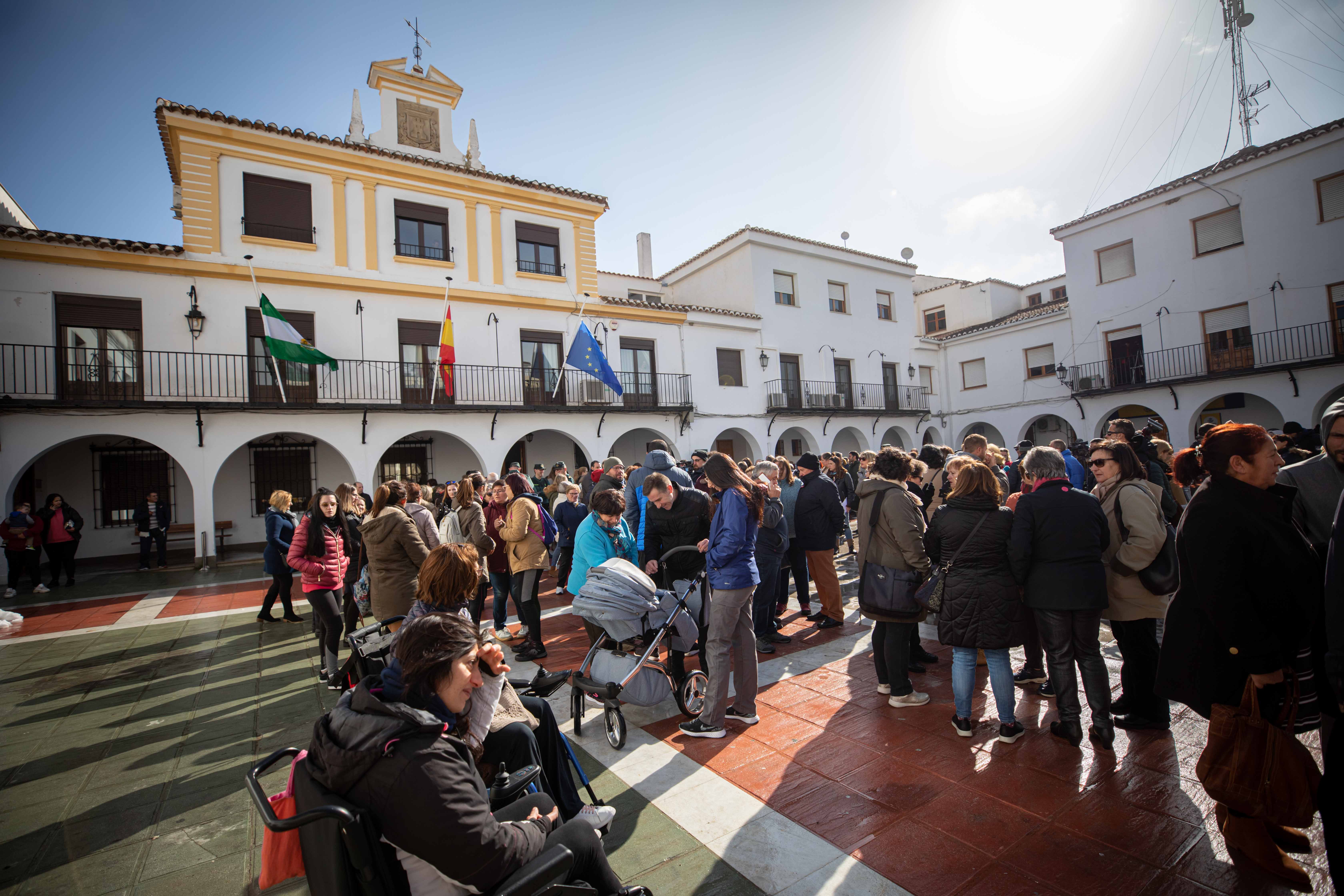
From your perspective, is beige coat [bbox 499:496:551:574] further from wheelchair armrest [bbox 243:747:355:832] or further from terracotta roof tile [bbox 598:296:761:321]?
terracotta roof tile [bbox 598:296:761:321]

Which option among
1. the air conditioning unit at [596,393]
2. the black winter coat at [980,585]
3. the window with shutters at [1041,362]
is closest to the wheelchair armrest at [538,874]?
the black winter coat at [980,585]

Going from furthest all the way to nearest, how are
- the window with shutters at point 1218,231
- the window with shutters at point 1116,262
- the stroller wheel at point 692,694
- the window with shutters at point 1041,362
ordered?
the window with shutters at point 1041,362 < the window with shutters at point 1116,262 < the window with shutters at point 1218,231 < the stroller wheel at point 692,694

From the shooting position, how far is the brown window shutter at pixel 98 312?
11.7m

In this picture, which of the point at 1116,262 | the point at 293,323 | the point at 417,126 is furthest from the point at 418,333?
the point at 1116,262

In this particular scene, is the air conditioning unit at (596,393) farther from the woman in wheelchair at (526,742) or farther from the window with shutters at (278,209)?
the woman in wheelchair at (526,742)

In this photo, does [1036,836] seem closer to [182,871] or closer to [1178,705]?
[1178,705]

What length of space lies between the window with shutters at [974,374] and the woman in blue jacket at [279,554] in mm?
24047

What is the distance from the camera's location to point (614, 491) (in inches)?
180

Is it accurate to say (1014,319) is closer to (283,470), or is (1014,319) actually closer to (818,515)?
(818,515)

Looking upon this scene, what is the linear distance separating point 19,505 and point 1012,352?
2768 centimetres

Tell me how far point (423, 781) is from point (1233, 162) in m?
24.3

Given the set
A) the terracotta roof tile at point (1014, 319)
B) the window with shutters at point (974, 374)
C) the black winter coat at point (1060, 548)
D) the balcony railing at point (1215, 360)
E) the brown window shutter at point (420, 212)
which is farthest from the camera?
the window with shutters at point (974, 374)

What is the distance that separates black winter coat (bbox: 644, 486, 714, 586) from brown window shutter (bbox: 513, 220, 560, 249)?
14176 millimetres

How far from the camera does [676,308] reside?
18359 mm
